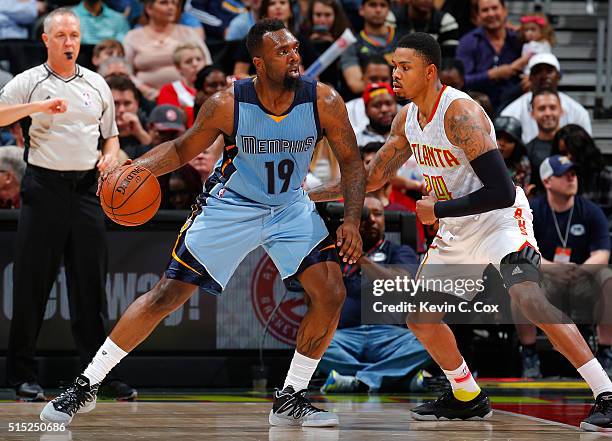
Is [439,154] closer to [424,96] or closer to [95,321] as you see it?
[424,96]

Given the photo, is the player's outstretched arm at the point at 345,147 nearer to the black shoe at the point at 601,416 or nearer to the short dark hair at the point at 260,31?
the short dark hair at the point at 260,31

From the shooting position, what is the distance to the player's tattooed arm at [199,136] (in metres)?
5.66

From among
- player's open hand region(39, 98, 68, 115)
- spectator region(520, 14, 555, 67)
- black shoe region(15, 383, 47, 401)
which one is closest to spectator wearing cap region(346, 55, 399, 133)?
spectator region(520, 14, 555, 67)

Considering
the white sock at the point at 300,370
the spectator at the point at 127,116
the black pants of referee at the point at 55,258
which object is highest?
the spectator at the point at 127,116

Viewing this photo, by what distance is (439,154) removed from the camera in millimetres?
5781

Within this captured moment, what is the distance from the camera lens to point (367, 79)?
1062cm

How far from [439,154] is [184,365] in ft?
9.95

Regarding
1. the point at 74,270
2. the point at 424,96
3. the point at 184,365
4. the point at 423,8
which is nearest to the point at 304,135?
the point at 424,96

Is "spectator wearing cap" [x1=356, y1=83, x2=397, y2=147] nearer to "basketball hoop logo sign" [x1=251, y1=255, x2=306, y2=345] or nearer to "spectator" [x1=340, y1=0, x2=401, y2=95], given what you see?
"spectator" [x1=340, y1=0, x2=401, y2=95]

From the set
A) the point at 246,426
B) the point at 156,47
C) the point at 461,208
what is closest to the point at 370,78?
the point at 156,47

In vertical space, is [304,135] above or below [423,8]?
below

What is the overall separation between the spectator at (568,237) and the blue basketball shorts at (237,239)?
3.24m

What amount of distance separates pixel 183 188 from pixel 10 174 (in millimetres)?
1283

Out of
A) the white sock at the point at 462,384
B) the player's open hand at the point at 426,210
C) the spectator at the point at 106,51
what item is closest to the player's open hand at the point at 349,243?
the player's open hand at the point at 426,210
